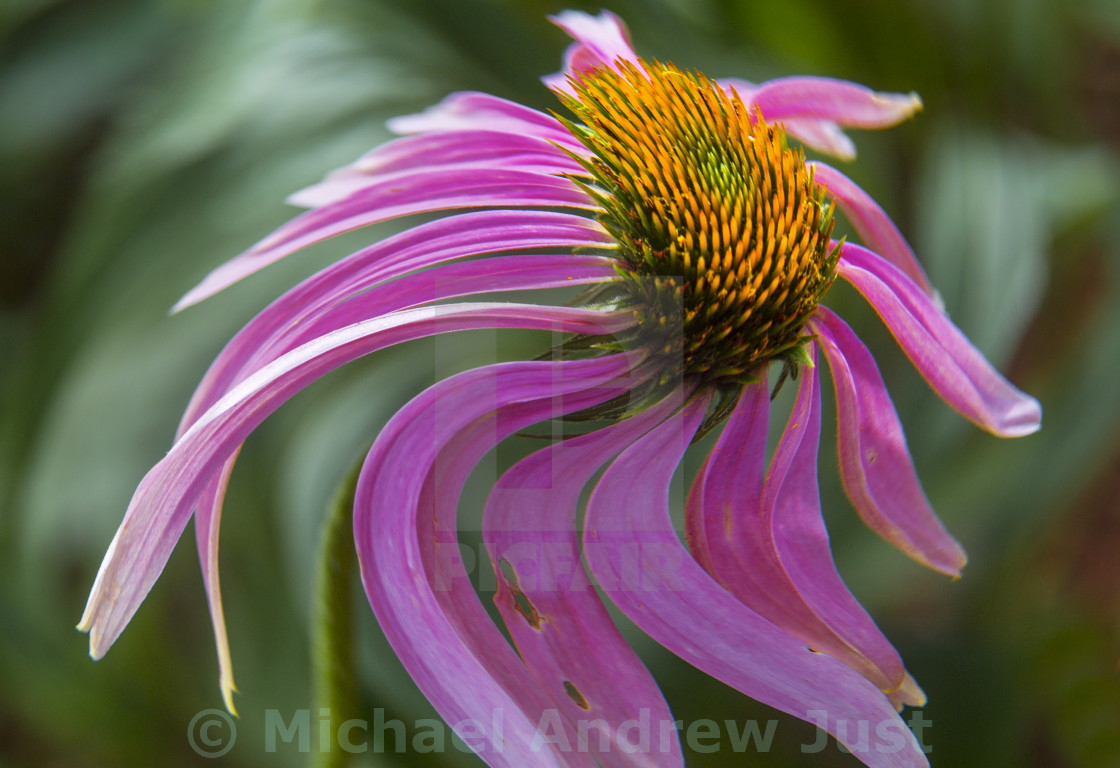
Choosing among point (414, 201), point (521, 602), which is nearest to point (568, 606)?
point (521, 602)

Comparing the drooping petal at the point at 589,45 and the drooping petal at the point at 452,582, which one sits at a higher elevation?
the drooping petal at the point at 589,45

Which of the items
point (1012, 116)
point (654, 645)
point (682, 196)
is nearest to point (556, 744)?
point (654, 645)

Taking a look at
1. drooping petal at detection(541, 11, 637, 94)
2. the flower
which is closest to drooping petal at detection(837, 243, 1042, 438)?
the flower

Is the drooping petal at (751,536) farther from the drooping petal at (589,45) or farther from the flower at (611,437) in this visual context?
the drooping petal at (589,45)

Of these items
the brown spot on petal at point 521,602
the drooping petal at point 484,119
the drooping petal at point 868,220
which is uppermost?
the drooping petal at point 484,119

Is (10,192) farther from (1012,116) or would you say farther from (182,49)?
(1012,116)

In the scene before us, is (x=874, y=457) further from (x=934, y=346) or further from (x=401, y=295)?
(x=401, y=295)

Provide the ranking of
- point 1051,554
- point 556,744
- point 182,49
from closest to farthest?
point 556,744, point 1051,554, point 182,49

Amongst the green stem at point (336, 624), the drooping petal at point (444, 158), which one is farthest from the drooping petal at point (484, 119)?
the green stem at point (336, 624)
